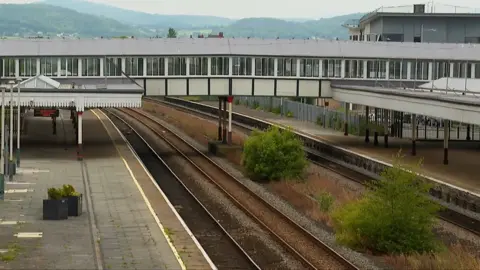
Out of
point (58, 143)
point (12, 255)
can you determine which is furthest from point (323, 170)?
point (12, 255)

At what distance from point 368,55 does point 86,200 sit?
33.3 metres

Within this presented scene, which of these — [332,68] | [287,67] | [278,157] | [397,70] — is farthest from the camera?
[397,70]

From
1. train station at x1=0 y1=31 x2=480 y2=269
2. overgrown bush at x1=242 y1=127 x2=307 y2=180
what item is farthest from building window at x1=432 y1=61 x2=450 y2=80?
overgrown bush at x1=242 y1=127 x2=307 y2=180

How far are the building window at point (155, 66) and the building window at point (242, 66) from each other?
4672mm

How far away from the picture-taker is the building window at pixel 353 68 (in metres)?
63.4

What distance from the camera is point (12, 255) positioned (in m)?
23.4

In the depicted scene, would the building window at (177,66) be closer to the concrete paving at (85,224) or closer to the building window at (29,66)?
the building window at (29,66)

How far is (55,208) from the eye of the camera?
97.6 ft

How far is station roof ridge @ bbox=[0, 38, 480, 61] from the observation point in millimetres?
59094

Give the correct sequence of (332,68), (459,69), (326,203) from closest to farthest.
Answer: (326,203) → (332,68) → (459,69)

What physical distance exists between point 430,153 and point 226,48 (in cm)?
1518

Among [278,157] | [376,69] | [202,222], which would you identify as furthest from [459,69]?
[202,222]

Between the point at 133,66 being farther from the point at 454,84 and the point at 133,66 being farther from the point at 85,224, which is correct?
the point at 85,224

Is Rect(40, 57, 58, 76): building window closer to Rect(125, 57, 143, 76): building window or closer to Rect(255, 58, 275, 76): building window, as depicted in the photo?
Rect(125, 57, 143, 76): building window
